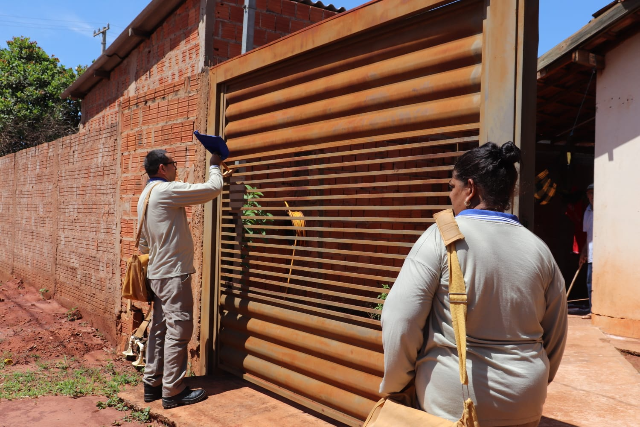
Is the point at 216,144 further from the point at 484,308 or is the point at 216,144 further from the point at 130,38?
the point at 130,38

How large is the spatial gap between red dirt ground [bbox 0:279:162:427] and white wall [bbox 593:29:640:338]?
215 inches

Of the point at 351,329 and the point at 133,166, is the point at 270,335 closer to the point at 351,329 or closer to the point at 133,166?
the point at 351,329

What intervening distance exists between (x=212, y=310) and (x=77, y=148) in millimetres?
5312

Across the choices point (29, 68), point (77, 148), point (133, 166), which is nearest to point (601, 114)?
point (133, 166)

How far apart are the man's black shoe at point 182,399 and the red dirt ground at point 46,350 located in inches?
6.8

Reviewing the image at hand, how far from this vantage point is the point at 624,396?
4484 millimetres

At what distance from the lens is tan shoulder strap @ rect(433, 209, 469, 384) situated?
196cm

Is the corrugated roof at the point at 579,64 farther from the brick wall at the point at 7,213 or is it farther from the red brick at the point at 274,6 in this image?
the brick wall at the point at 7,213

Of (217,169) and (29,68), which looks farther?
(29,68)

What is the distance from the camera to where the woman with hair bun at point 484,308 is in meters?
2.02

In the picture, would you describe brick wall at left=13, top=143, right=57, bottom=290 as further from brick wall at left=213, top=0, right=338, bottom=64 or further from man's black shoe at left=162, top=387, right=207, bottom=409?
man's black shoe at left=162, top=387, right=207, bottom=409

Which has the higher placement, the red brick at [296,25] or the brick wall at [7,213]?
the red brick at [296,25]

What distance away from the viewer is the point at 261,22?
8039 millimetres

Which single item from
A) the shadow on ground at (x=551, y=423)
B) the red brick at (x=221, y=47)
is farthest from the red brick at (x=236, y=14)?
the shadow on ground at (x=551, y=423)
